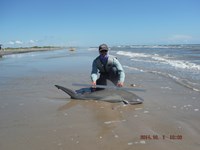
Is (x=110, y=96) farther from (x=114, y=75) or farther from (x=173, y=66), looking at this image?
(x=173, y=66)

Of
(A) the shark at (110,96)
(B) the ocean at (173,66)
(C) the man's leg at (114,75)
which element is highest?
(C) the man's leg at (114,75)

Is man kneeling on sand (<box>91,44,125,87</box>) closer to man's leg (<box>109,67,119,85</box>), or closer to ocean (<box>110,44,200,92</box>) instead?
man's leg (<box>109,67,119,85</box>)

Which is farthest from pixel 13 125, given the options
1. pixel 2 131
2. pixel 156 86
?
pixel 156 86

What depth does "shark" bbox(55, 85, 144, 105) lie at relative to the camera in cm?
630

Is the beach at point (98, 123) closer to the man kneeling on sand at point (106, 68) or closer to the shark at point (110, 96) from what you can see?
the shark at point (110, 96)

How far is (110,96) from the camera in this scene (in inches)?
254

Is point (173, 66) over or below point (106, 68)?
below

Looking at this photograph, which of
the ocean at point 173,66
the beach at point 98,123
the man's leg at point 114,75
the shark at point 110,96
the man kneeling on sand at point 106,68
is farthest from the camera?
the ocean at point 173,66

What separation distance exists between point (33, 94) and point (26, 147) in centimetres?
409

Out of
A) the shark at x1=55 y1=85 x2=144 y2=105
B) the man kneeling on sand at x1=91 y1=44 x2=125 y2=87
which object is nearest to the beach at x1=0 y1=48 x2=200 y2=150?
the shark at x1=55 y1=85 x2=144 y2=105

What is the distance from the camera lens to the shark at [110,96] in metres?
6.30

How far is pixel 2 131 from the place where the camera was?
14.3 ft

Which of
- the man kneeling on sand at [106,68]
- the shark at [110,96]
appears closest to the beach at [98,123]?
the shark at [110,96]

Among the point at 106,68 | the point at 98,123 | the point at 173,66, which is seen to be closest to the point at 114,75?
the point at 106,68
